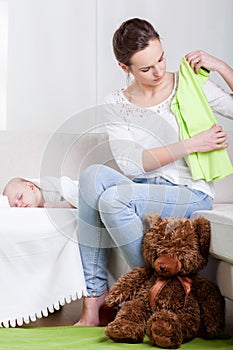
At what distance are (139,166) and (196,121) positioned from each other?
0.73 feet

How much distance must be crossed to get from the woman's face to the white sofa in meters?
0.31

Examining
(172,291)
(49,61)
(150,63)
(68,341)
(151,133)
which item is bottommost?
(68,341)

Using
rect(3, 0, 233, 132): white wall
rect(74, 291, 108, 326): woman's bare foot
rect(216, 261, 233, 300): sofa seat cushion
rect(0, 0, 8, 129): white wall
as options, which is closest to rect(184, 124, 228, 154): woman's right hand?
rect(216, 261, 233, 300): sofa seat cushion

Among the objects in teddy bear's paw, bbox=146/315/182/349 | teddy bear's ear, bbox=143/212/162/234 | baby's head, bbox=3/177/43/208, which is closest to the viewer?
teddy bear's paw, bbox=146/315/182/349

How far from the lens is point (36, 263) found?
2123 mm

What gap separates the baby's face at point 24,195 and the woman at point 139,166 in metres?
0.29

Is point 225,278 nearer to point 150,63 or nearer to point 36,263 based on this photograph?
point 36,263

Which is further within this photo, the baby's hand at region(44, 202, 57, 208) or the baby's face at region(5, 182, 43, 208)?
the baby's face at region(5, 182, 43, 208)

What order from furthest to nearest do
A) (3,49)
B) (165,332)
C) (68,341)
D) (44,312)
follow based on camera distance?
(3,49), (44,312), (68,341), (165,332)

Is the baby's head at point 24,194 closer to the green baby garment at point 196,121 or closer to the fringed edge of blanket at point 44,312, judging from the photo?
the fringed edge of blanket at point 44,312

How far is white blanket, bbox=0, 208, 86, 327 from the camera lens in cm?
209

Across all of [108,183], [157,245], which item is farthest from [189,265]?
[108,183]

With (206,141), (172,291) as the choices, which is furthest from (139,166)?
(172,291)

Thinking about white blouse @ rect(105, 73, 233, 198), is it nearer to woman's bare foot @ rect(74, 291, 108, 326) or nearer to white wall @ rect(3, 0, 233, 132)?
woman's bare foot @ rect(74, 291, 108, 326)
